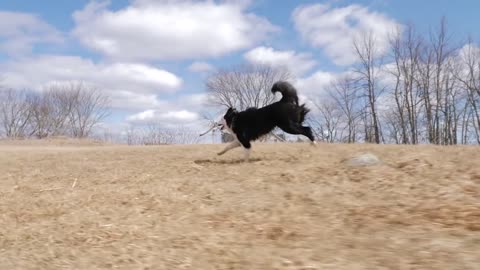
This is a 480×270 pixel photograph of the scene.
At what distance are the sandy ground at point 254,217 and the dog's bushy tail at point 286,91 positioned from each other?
52.1 inches

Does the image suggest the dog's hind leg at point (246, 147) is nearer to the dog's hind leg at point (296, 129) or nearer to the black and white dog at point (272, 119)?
the black and white dog at point (272, 119)

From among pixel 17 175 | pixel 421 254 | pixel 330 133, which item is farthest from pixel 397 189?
pixel 330 133

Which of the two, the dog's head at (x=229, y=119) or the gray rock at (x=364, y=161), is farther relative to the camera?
the dog's head at (x=229, y=119)

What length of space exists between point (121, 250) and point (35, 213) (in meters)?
2.57

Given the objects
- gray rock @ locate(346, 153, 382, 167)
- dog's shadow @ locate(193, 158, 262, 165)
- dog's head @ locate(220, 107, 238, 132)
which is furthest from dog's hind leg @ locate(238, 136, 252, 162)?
gray rock @ locate(346, 153, 382, 167)

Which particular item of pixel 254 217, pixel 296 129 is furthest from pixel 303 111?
pixel 254 217

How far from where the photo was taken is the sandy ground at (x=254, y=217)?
384 centimetres

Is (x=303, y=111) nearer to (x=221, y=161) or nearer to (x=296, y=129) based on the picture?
(x=296, y=129)

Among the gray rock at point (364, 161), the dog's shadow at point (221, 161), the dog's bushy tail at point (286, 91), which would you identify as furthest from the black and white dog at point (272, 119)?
the gray rock at point (364, 161)

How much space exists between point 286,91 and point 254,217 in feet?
15.0

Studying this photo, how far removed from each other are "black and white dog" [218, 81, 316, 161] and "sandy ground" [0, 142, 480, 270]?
82 cm

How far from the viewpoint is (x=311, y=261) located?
3.70m

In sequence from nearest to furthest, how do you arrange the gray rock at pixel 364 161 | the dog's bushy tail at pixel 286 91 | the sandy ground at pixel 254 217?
the sandy ground at pixel 254 217 → the gray rock at pixel 364 161 → the dog's bushy tail at pixel 286 91

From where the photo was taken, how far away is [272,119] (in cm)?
953
